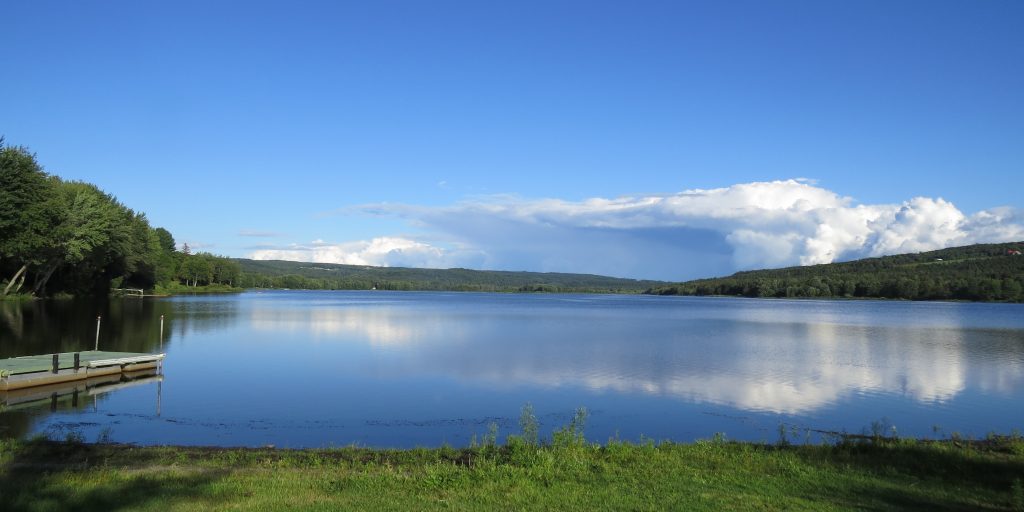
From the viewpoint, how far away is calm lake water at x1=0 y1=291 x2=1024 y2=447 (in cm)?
1513

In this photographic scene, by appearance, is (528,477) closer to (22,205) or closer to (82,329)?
→ (82,329)

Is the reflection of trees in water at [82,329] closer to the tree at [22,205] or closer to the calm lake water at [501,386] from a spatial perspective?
the calm lake water at [501,386]

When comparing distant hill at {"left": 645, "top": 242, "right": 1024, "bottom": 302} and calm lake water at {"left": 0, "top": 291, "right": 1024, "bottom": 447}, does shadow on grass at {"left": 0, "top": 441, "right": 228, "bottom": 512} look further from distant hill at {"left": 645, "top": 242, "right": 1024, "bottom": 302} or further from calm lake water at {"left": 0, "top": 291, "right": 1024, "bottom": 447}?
distant hill at {"left": 645, "top": 242, "right": 1024, "bottom": 302}

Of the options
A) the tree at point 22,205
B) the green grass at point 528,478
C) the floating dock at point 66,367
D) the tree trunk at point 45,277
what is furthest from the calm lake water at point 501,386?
the tree trunk at point 45,277

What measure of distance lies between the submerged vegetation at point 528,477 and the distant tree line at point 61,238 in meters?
42.2

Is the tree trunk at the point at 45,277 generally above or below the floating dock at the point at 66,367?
above

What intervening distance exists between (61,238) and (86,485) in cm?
5412

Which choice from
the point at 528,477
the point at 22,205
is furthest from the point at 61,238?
the point at 528,477

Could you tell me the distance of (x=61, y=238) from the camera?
52281 millimetres

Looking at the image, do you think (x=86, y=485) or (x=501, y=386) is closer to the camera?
(x=86, y=485)

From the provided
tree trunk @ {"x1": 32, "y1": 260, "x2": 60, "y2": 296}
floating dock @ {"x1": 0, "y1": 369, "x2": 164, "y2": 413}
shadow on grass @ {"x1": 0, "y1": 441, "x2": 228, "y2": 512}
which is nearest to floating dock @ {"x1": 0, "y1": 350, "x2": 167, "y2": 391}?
floating dock @ {"x1": 0, "y1": 369, "x2": 164, "y2": 413}

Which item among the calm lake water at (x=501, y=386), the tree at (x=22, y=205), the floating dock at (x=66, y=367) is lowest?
the calm lake water at (x=501, y=386)

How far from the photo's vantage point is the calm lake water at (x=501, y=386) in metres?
15.1

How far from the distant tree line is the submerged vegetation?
4217 cm
